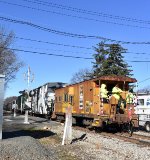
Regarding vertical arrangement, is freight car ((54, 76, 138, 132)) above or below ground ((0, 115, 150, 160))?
above

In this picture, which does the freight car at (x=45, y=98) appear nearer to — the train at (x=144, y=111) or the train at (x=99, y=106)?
the train at (x=99, y=106)

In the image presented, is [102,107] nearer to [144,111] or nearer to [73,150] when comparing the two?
[144,111]

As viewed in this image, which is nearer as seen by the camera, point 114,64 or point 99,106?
point 99,106

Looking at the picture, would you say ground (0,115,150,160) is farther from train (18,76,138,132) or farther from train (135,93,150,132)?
train (135,93,150,132)

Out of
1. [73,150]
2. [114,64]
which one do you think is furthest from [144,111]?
[114,64]

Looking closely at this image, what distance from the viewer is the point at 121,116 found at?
21781mm

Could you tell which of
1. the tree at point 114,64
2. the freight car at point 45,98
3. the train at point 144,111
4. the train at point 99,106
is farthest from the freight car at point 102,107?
the tree at point 114,64

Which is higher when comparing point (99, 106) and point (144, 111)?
point (99, 106)

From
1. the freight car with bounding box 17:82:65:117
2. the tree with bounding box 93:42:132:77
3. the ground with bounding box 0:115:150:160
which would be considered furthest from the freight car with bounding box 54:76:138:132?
the tree with bounding box 93:42:132:77

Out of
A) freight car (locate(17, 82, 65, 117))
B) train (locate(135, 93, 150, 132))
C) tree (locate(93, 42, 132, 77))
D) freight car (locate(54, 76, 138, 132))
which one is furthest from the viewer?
tree (locate(93, 42, 132, 77))

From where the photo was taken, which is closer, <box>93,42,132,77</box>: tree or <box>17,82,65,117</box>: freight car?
<box>17,82,65,117</box>: freight car

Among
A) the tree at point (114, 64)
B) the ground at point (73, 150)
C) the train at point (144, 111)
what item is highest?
the tree at point (114, 64)

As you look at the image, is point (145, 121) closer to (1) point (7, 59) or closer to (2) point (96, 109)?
(2) point (96, 109)

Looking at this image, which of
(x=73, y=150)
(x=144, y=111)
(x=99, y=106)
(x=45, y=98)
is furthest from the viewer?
(x=45, y=98)
